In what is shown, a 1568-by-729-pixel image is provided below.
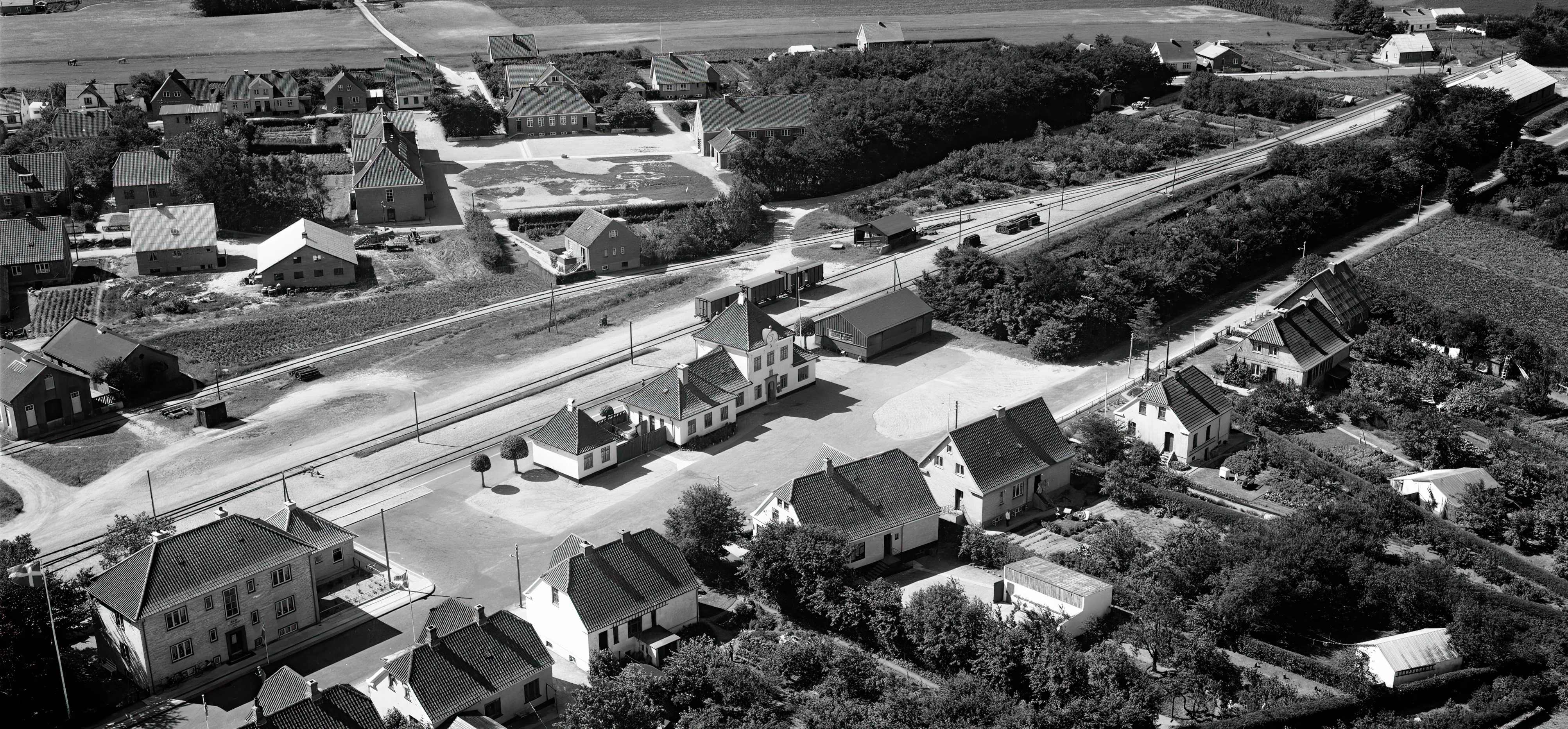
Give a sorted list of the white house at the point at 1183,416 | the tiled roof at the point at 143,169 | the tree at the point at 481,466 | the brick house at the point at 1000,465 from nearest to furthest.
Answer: the brick house at the point at 1000,465 → the tree at the point at 481,466 → the white house at the point at 1183,416 → the tiled roof at the point at 143,169

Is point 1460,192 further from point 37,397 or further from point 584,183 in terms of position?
point 37,397

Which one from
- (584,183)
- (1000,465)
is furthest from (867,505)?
(584,183)

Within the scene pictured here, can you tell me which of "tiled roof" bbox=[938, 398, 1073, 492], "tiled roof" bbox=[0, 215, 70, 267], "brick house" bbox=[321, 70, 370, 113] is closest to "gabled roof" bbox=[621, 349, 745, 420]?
"tiled roof" bbox=[938, 398, 1073, 492]

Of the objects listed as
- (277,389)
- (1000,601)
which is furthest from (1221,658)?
(277,389)

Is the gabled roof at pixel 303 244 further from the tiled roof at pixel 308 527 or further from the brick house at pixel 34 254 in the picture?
the tiled roof at pixel 308 527

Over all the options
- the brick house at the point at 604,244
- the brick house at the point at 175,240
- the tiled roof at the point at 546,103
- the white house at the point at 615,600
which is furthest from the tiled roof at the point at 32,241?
the white house at the point at 615,600
